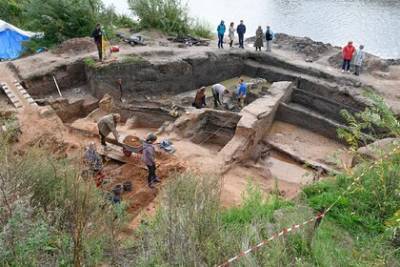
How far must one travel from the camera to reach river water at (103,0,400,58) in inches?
899

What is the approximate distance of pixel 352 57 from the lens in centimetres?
1373

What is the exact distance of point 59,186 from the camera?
5176mm

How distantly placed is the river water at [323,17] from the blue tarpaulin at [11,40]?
831cm

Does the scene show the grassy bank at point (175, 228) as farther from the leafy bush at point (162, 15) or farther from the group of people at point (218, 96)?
the leafy bush at point (162, 15)

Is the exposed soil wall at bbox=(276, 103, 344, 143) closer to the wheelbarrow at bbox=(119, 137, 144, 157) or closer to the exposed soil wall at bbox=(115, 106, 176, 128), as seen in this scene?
the exposed soil wall at bbox=(115, 106, 176, 128)

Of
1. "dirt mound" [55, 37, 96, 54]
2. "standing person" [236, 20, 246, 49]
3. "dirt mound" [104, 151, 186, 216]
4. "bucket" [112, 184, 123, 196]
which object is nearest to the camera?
"bucket" [112, 184, 123, 196]

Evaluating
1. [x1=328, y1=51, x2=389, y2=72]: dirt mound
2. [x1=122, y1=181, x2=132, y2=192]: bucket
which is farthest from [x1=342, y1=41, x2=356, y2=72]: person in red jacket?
[x1=122, y1=181, x2=132, y2=192]: bucket

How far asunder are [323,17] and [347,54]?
46.8ft

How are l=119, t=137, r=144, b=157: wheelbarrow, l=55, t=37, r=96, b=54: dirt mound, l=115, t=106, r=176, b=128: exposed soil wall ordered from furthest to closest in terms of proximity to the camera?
1. l=55, t=37, r=96, b=54: dirt mound
2. l=115, t=106, r=176, b=128: exposed soil wall
3. l=119, t=137, r=144, b=157: wheelbarrow

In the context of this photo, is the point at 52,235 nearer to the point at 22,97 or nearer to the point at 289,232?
the point at 289,232

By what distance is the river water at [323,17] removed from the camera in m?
22.8

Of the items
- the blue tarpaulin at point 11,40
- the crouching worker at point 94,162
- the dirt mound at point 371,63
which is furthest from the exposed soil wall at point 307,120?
the blue tarpaulin at point 11,40

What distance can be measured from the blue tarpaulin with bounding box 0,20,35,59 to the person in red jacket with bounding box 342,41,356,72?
11.6 m

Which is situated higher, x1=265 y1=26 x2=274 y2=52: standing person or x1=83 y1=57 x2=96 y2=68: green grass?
x1=265 y1=26 x2=274 y2=52: standing person
